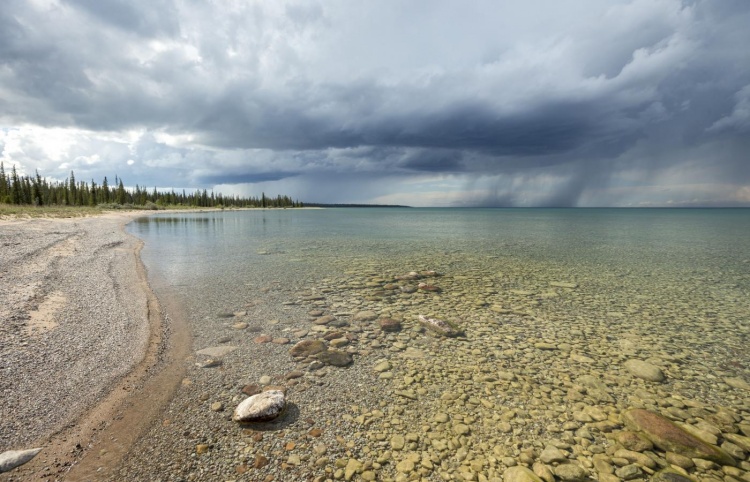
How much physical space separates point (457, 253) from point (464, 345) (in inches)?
761

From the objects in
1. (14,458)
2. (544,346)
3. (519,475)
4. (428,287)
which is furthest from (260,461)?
(428,287)

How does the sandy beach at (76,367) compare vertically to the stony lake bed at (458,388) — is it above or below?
above

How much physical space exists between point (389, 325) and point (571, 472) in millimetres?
6168

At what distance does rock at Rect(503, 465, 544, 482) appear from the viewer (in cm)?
446

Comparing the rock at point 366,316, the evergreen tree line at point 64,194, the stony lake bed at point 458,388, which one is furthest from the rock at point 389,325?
the evergreen tree line at point 64,194

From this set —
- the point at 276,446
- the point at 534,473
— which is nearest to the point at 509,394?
the point at 534,473

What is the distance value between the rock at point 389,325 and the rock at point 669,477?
635 centimetres

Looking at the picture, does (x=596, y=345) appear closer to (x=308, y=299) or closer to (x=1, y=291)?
(x=308, y=299)

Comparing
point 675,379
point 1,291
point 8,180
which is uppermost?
point 8,180

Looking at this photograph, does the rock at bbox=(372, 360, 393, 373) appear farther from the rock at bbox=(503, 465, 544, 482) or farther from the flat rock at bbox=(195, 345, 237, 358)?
the flat rock at bbox=(195, 345, 237, 358)

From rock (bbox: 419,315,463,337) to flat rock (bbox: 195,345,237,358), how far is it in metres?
5.60

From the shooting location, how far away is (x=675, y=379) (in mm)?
7293

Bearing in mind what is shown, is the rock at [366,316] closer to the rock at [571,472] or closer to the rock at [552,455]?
the rock at [552,455]

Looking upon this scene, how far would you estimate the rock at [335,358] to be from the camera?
7.77 metres
